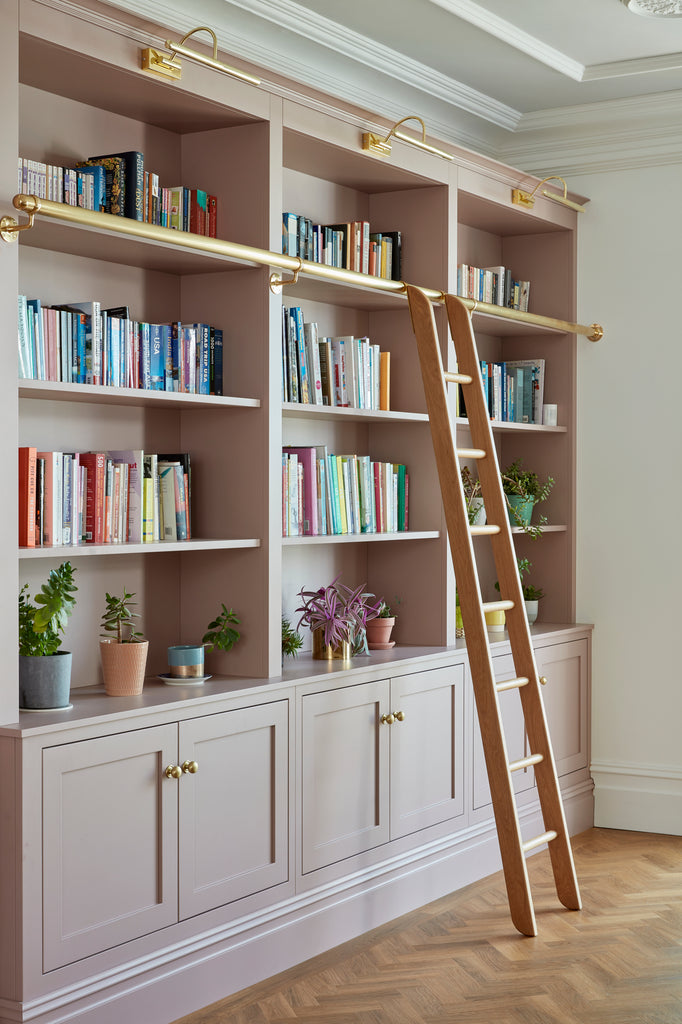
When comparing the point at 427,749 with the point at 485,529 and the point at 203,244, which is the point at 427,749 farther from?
the point at 203,244

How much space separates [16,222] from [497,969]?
240cm

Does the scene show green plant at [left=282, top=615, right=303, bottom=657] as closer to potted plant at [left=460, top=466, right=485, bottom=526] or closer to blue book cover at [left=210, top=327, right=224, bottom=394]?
blue book cover at [left=210, top=327, right=224, bottom=394]

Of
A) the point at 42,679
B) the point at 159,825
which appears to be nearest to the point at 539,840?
the point at 159,825

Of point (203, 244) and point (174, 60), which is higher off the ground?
point (174, 60)

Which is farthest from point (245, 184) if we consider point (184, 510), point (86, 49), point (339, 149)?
point (184, 510)

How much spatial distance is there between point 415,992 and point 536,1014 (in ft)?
1.12

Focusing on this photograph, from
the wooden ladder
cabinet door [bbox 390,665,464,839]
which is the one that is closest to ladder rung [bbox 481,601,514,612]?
the wooden ladder

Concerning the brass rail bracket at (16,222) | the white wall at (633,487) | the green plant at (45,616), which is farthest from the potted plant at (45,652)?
the white wall at (633,487)

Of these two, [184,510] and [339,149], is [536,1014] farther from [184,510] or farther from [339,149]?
[339,149]

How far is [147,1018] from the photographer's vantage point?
9.60 feet

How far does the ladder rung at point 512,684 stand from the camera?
3.66 meters

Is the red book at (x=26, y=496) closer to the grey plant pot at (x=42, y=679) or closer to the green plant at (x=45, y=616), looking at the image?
the green plant at (x=45, y=616)

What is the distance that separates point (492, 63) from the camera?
4.36 m

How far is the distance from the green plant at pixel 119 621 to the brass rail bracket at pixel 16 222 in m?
0.96
